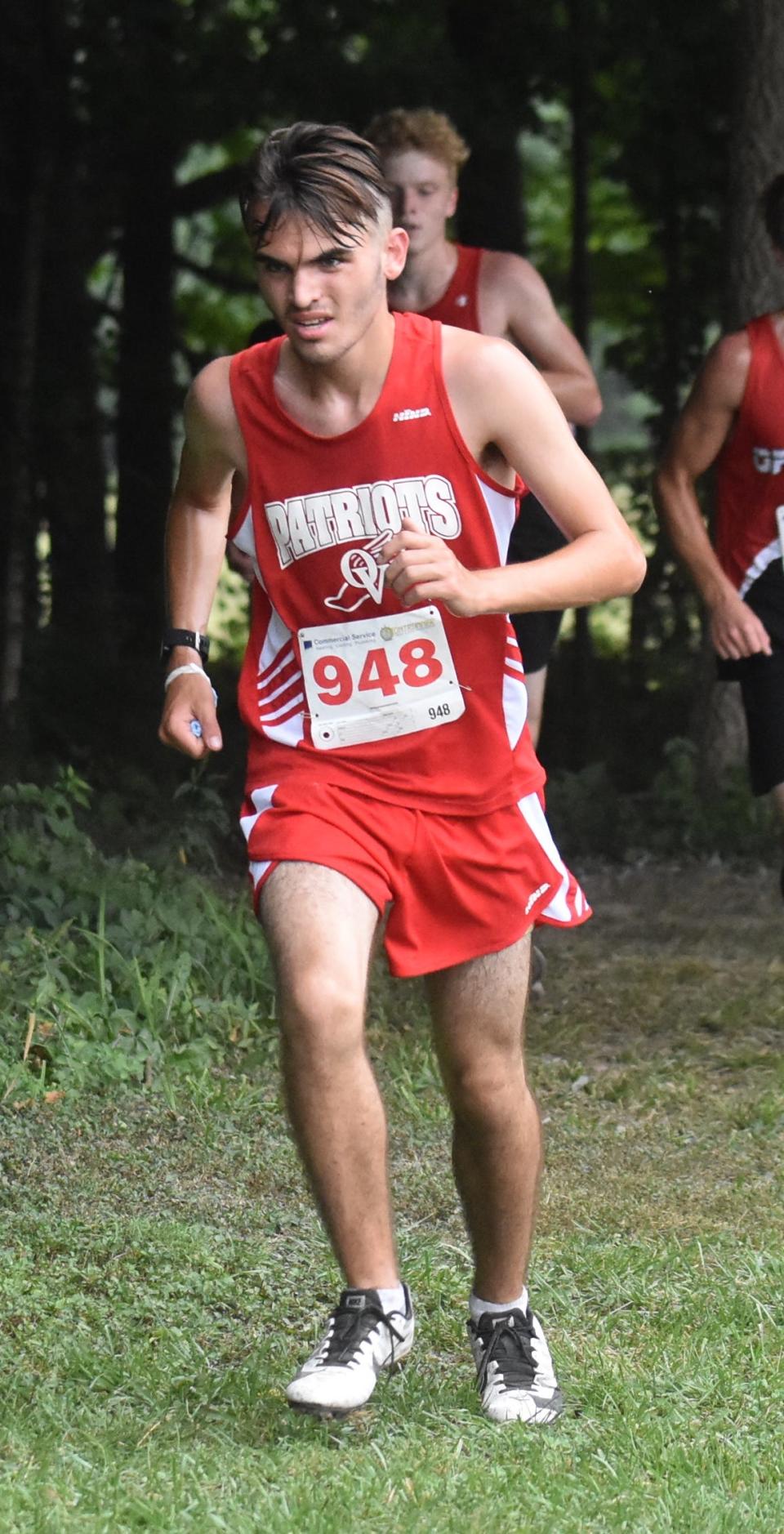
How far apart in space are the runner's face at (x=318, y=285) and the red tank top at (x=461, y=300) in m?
2.50

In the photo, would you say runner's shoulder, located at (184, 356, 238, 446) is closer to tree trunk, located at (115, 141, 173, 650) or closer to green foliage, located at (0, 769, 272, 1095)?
green foliage, located at (0, 769, 272, 1095)

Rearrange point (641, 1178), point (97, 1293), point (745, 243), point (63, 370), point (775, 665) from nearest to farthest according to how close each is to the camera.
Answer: point (97, 1293)
point (641, 1178)
point (775, 665)
point (745, 243)
point (63, 370)

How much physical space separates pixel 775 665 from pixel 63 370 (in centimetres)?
789

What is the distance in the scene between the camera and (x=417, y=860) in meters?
3.46

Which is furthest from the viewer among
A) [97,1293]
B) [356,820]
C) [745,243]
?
[745,243]

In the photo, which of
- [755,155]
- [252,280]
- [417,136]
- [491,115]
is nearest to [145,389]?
[252,280]

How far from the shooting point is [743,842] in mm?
9664

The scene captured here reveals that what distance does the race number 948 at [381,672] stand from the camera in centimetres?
344

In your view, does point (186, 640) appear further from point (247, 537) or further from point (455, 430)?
point (455, 430)

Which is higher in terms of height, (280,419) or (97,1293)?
(280,419)

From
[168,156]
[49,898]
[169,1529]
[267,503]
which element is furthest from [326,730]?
[168,156]

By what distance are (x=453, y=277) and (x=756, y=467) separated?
3.27 feet

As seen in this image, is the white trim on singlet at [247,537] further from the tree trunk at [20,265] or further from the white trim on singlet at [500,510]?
the tree trunk at [20,265]

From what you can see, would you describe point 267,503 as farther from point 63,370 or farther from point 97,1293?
point 63,370
